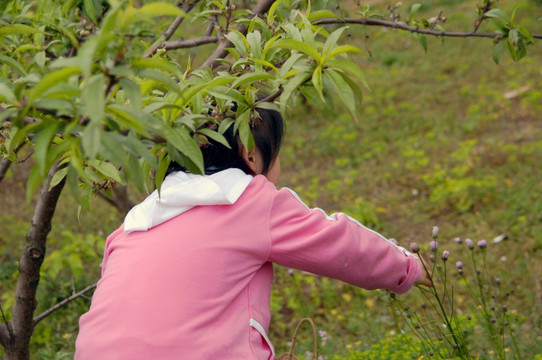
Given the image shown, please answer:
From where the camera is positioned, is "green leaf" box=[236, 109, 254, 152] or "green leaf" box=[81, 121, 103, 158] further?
"green leaf" box=[236, 109, 254, 152]

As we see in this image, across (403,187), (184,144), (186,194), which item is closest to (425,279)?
(186,194)

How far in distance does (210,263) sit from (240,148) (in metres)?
0.38

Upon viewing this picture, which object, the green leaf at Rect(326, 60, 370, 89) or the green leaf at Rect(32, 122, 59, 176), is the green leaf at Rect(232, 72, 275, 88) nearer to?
the green leaf at Rect(326, 60, 370, 89)

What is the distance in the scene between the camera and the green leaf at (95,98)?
2.95 ft

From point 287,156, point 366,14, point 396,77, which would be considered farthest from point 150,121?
point 396,77

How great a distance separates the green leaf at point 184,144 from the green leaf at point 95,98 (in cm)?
18

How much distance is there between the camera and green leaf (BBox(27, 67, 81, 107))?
0.91 meters

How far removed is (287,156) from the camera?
19.8ft

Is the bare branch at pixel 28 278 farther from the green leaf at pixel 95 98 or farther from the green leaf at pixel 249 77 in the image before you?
the green leaf at pixel 95 98

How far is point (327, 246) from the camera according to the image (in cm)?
165

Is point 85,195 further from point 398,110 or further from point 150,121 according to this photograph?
point 398,110

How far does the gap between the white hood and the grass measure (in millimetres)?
828

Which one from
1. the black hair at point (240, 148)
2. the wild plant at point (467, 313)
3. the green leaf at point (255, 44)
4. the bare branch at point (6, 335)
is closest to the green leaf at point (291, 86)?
the green leaf at point (255, 44)

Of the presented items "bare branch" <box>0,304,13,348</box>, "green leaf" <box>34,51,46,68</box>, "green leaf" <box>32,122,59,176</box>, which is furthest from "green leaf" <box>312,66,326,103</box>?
"bare branch" <box>0,304,13,348</box>
